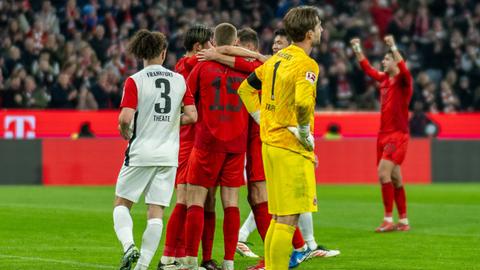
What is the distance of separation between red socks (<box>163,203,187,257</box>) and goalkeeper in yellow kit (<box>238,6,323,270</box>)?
1696mm

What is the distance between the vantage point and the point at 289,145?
8812mm

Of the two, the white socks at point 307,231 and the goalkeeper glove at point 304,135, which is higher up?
the goalkeeper glove at point 304,135

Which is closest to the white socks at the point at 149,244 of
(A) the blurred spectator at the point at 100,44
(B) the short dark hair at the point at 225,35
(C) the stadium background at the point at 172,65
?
(B) the short dark hair at the point at 225,35

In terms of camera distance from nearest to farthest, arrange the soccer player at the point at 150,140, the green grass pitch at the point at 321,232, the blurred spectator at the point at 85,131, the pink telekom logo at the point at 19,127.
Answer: the soccer player at the point at 150,140
the green grass pitch at the point at 321,232
the pink telekom logo at the point at 19,127
the blurred spectator at the point at 85,131

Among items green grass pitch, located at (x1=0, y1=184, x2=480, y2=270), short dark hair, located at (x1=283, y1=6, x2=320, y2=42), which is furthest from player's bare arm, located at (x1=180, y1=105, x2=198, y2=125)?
green grass pitch, located at (x1=0, y1=184, x2=480, y2=270)

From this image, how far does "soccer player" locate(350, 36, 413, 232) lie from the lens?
15.4 metres

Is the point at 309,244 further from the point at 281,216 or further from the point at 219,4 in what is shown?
the point at 219,4

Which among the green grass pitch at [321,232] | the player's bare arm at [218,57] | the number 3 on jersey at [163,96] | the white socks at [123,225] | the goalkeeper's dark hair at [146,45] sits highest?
the goalkeeper's dark hair at [146,45]

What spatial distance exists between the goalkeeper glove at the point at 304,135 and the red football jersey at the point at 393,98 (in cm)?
703

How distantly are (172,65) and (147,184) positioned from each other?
17892 mm

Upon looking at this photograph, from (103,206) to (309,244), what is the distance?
6967mm

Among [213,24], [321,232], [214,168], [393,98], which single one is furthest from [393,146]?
[213,24]

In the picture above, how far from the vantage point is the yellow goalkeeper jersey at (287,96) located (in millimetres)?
8539

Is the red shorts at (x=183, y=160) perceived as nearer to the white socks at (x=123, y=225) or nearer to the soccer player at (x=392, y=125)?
the white socks at (x=123, y=225)
